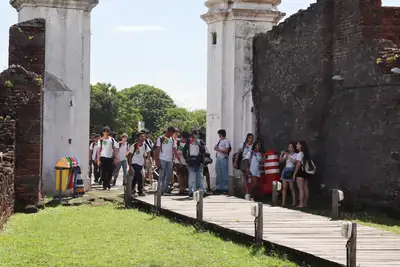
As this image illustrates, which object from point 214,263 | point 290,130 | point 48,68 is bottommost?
point 214,263

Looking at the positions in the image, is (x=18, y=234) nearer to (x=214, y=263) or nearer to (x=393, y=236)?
(x=214, y=263)

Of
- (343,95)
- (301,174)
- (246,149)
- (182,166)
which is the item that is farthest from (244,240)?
(182,166)

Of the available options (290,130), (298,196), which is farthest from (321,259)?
(290,130)

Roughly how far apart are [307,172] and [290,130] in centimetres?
220

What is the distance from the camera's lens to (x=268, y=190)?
641 inches

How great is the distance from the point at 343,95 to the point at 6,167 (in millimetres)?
6263

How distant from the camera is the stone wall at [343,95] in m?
13.3

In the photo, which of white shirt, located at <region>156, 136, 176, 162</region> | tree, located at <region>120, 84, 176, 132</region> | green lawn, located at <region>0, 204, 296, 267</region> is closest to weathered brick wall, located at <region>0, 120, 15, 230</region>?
green lawn, located at <region>0, 204, 296, 267</region>

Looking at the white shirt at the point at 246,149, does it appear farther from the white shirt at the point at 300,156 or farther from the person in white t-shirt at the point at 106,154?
the person in white t-shirt at the point at 106,154

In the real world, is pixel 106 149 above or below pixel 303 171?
above

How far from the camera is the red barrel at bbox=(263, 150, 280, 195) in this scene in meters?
16.0

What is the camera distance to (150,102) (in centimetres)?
8369

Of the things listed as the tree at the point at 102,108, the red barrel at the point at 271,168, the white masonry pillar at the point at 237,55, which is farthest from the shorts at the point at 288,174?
the tree at the point at 102,108

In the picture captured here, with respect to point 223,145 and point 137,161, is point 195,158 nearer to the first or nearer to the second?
point 137,161
